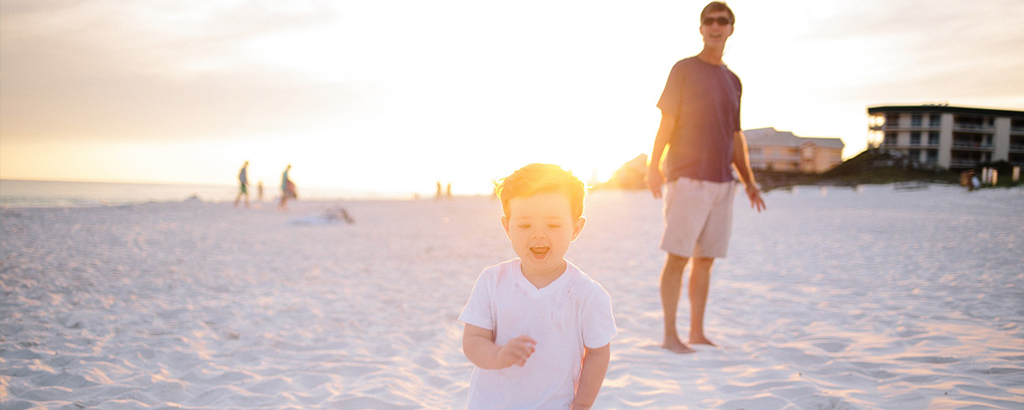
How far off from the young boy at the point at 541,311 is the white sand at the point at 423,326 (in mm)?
1146

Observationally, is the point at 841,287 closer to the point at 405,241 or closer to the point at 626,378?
the point at 626,378

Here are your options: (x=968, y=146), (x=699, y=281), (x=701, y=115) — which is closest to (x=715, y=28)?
(x=701, y=115)

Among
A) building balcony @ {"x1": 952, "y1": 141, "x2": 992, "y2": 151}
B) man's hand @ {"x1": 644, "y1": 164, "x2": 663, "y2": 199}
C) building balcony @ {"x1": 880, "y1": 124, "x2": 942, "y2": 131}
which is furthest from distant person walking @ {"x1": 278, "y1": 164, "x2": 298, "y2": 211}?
building balcony @ {"x1": 880, "y1": 124, "x2": 942, "y2": 131}

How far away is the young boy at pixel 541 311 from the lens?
1.55 metres

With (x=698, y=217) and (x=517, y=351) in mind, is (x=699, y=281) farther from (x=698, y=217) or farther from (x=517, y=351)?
(x=517, y=351)

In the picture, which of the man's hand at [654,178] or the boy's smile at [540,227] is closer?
the boy's smile at [540,227]

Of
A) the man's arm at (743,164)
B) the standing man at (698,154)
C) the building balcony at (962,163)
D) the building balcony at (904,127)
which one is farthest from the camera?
the building balcony at (904,127)

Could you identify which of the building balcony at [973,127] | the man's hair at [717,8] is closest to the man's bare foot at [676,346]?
the man's hair at [717,8]

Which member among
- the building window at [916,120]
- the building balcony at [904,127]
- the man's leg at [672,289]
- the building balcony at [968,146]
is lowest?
the man's leg at [672,289]

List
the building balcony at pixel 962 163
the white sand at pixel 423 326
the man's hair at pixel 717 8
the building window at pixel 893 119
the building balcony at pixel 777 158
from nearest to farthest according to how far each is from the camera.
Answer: the white sand at pixel 423 326 → the man's hair at pixel 717 8 → the building balcony at pixel 962 163 → the building balcony at pixel 777 158 → the building window at pixel 893 119

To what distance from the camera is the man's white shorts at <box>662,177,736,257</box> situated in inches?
132

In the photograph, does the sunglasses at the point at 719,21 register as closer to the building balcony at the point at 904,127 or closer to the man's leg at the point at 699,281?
the man's leg at the point at 699,281

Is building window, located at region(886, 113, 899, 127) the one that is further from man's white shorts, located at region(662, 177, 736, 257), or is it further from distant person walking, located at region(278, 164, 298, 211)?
man's white shorts, located at region(662, 177, 736, 257)

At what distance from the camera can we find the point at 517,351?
1.44 meters
